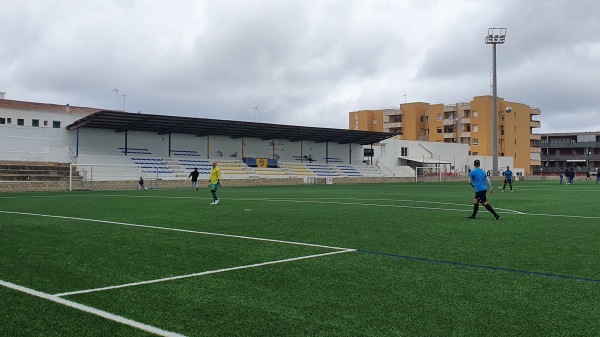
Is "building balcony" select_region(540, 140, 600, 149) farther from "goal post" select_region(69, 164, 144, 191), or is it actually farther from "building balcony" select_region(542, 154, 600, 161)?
"goal post" select_region(69, 164, 144, 191)

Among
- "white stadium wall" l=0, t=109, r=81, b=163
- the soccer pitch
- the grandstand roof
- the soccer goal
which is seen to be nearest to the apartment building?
the soccer goal

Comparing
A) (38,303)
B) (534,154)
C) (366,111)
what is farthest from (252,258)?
(534,154)

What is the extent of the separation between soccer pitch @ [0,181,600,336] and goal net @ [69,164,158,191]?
3122 centimetres

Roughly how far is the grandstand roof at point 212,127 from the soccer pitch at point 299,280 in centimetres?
4022

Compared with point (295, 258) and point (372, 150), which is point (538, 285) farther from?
point (372, 150)

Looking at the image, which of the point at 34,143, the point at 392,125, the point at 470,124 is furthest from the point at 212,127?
the point at 470,124

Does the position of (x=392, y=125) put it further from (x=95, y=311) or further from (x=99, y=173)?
(x=95, y=311)

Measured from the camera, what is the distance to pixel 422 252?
9.46 metres

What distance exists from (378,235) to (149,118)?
45.0m

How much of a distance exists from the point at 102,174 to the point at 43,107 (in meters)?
23.3

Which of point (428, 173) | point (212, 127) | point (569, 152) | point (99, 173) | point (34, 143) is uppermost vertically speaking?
point (212, 127)

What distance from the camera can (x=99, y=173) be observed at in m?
47.5

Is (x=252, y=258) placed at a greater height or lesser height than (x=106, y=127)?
lesser

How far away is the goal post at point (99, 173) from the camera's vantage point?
43316 millimetres
